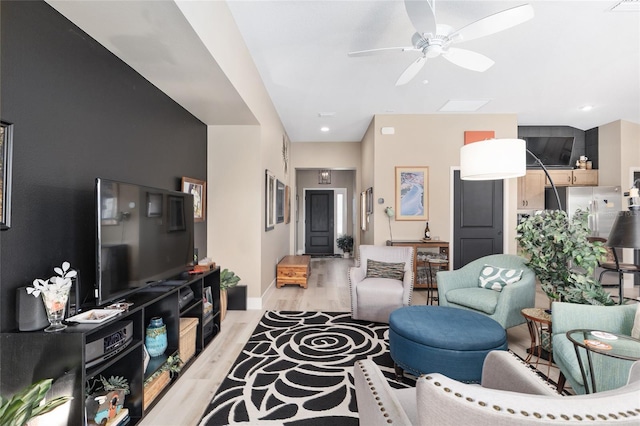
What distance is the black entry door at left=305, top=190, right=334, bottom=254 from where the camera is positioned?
29.9 feet

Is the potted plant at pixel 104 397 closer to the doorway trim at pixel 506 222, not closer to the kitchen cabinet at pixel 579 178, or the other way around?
the doorway trim at pixel 506 222

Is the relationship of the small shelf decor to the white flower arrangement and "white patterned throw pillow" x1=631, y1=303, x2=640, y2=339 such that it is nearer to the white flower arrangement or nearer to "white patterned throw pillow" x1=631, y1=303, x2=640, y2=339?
the white flower arrangement

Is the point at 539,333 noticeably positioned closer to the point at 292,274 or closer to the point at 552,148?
the point at 292,274

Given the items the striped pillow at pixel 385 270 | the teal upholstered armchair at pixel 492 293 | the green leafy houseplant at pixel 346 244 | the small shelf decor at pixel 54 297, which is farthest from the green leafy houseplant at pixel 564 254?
the green leafy houseplant at pixel 346 244

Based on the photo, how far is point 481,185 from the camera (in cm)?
499

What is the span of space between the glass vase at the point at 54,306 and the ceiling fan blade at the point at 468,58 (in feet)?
9.79

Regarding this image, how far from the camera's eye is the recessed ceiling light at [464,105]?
450 centimetres

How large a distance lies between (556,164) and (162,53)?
681 centimetres

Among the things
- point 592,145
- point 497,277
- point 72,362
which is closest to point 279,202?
point 497,277

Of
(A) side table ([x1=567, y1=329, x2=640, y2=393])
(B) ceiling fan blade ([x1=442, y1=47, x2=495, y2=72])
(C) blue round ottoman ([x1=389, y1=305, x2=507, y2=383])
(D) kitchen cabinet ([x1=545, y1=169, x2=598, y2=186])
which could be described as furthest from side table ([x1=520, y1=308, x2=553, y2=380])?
(D) kitchen cabinet ([x1=545, y1=169, x2=598, y2=186])

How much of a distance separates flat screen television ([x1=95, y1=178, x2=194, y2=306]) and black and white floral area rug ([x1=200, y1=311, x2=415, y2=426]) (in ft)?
3.09

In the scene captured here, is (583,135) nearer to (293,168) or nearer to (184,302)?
(293,168)

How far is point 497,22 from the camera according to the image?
6.55 ft

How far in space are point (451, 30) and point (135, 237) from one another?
2.70 m
